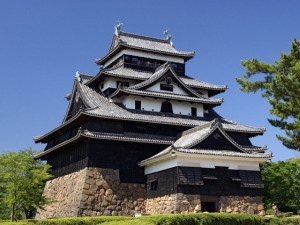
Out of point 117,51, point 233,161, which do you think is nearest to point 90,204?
point 233,161

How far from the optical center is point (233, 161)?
1100 inches

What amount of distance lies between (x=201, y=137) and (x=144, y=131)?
593 cm

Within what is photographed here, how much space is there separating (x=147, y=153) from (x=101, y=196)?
5116 mm

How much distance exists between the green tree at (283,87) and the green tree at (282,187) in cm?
1396

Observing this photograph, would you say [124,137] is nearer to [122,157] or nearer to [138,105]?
[122,157]

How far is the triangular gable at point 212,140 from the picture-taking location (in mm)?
27484

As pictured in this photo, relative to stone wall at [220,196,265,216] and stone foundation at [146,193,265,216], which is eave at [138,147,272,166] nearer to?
stone foundation at [146,193,265,216]

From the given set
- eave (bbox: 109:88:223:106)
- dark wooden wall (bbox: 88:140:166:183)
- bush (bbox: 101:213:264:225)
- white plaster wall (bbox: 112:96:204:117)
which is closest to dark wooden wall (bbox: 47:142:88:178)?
dark wooden wall (bbox: 88:140:166:183)

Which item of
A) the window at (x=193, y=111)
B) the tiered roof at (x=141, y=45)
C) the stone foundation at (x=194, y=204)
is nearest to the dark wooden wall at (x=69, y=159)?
the stone foundation at (x=194, y=204)

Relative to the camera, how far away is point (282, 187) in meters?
38.6

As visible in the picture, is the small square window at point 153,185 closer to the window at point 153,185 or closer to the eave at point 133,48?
the window at point 153,185

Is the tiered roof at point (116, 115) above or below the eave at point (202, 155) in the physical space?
above

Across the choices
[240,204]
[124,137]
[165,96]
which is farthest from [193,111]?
[240,204]

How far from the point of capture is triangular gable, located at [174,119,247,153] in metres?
27.5
